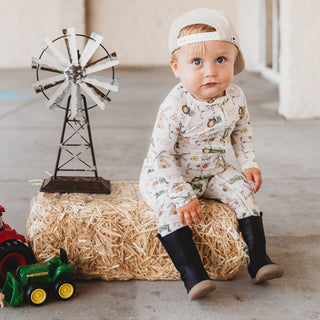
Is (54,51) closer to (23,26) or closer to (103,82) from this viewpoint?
(103,82)

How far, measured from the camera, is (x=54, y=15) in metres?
12.8

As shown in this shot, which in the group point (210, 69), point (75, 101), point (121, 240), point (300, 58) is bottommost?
point (121, 240)

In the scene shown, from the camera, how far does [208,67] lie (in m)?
2.20

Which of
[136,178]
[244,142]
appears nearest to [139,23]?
[136,178]

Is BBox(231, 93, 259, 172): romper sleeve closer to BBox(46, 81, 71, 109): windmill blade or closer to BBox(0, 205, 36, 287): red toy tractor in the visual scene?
BBox(46, 81, 71, 109): windmill blade

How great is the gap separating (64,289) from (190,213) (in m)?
0.59

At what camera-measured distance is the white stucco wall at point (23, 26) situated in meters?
12.8

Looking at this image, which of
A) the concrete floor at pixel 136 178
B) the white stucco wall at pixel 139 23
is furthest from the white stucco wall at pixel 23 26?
the concrete floor at pixel 136 178

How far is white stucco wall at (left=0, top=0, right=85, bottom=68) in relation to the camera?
1277cm

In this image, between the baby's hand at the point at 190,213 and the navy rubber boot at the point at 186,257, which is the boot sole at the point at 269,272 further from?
the baby's hand at the point at 190,213

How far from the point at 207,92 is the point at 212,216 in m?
0.52

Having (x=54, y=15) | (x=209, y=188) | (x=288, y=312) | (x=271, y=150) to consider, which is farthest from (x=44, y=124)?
(x=54, y=15)

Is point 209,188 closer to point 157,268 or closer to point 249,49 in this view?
point 157,268

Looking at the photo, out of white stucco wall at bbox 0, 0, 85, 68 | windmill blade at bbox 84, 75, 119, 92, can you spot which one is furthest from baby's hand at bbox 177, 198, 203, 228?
white stucco wall at bbox 0, 0, 85, 68
